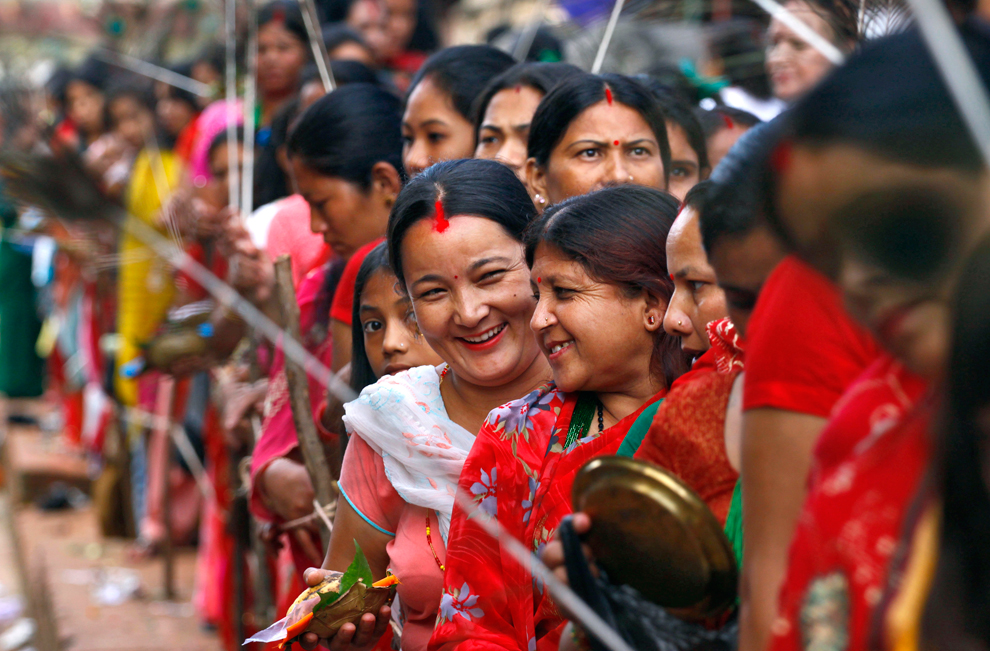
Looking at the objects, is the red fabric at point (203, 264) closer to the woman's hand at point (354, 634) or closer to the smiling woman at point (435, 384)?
the smiling woman at point (435, 384)

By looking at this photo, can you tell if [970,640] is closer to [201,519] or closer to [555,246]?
[555,246]

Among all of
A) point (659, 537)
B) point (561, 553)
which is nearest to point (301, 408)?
point (561, 553)

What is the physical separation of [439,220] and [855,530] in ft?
3.70

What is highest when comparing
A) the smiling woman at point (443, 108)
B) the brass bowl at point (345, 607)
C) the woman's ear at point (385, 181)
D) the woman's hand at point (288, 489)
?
the smiling woman at point (443, 108)

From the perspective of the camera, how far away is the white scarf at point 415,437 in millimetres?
1814

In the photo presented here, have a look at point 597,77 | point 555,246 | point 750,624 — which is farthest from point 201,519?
point 750,624

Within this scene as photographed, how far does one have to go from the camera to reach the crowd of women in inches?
33.5

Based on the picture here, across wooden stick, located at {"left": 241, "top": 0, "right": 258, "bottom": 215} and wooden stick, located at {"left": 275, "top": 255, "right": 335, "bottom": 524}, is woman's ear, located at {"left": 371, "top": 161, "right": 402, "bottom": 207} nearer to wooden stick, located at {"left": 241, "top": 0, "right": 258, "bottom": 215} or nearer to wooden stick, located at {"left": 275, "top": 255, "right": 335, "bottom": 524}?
wooden stick, located at {"left": 275, "top": 255, "right": 335, "bottom": 524}

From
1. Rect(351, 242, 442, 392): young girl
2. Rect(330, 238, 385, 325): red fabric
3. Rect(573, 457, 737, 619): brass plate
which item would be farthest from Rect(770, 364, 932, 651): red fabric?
Rect(330, 238, 385, 325): red fabric

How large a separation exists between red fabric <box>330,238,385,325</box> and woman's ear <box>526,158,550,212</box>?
36 cm

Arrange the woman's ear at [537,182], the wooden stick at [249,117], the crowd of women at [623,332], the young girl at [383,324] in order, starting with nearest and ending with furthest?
1. the crowd of women at [623,332]
2. the young girl at [383,324]
3. the woman's ear at [537,182]
4. the wooden stick at [249,117]

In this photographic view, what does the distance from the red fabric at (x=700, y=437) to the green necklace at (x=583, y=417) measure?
30 cm

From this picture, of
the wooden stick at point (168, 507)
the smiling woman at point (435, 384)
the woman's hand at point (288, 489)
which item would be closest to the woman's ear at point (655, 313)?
the smiling woman at point (435, 384)

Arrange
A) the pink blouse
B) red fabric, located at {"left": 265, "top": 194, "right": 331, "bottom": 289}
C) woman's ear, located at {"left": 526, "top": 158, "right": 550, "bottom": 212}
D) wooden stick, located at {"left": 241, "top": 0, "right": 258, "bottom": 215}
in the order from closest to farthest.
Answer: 1. the pink blouse
2. woman's ear, located at {"left": 526, "top": 158, "right": 550, "bottom": 212}
3. red fabric, located at {"left": 265, "top": 194, "right": 331, "bottom": 289}
4. wooden stick, located at {"left": 241, "top": 0, "right": 258, "bottom": 215}
